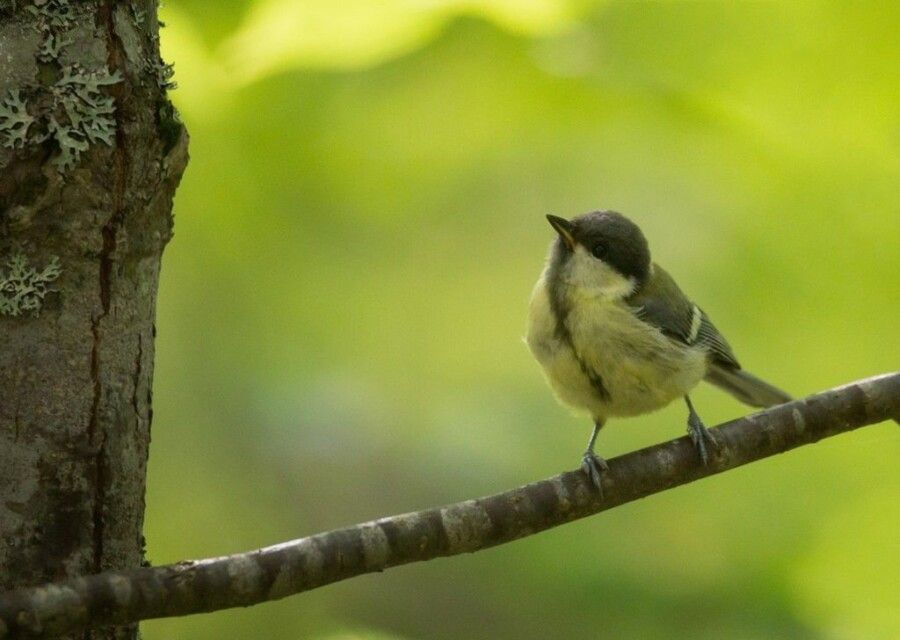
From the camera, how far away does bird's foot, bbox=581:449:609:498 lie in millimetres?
2498

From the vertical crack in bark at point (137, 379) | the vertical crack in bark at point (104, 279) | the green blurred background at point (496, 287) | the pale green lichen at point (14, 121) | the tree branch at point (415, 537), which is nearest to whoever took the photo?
the tree branch at point (415, 537)

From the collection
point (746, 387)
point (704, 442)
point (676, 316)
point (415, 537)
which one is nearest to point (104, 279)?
point (415, 537)

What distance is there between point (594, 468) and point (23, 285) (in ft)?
4.67

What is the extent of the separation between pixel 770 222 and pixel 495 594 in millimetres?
1875

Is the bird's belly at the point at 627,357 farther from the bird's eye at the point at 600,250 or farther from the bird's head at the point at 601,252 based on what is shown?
the bird's eye at the point at 600,250

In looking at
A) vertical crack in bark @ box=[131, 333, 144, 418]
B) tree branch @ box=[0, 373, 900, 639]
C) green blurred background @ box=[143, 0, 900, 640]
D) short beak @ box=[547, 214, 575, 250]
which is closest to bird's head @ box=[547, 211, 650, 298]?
short beak @ box=[547, 214, 575, 250]

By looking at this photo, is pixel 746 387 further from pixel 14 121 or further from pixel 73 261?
pixel 14 121

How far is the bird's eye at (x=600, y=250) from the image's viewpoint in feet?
12.9

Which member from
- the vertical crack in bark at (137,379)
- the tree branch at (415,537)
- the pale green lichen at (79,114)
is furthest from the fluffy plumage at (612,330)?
the pale green lichen at (79,114)

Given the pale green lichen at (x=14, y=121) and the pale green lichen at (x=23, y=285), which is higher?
the pale green lichen at (x=14, y=121)

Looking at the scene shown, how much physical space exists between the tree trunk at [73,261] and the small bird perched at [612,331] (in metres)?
1.85

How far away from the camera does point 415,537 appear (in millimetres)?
2162

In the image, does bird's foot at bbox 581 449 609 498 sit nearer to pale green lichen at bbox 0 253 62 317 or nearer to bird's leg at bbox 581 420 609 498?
bird's leg at bbox 581 420 609 498

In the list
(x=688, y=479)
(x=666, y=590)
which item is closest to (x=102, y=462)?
(x=688, y=479)
